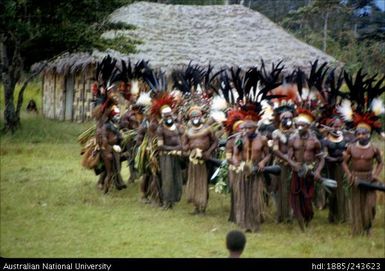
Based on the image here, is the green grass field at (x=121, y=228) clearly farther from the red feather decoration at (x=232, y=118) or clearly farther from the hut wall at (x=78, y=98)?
the hut wall at (x=78, y=98)

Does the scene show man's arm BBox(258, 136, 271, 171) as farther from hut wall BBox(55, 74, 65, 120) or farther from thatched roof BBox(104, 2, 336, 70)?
thatched roof BBox(104, 2, 336, 70)

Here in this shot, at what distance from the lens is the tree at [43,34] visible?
10.6m

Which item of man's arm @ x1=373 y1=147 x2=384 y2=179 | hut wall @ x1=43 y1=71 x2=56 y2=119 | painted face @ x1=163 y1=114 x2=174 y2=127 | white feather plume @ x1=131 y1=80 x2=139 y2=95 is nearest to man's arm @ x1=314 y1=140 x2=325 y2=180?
man's arm @ x1=373 y1=147 x2=384 y2=179

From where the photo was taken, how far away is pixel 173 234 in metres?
5.31

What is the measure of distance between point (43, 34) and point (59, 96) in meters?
1.75

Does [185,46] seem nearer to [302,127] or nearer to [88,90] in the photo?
[88,90]

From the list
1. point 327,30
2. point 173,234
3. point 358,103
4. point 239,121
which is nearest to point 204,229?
point 173,234

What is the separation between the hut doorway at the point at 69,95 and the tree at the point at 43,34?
84cm

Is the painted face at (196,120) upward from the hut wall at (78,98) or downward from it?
upward

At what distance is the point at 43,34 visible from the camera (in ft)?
35.2

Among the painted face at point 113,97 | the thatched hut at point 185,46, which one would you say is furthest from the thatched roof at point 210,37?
the painted face at point 113,97
